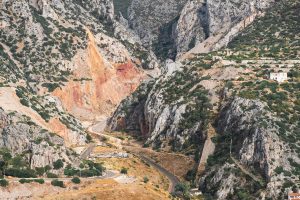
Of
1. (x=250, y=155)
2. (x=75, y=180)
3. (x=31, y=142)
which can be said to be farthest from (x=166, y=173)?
(x=75, y=180)

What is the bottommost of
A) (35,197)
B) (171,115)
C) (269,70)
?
(35,197)

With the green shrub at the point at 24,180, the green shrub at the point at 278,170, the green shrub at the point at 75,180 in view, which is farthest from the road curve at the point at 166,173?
the green shrub at the point at 24,180

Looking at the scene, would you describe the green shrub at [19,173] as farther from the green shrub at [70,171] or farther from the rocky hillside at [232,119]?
the rocky hillside at [232,119]

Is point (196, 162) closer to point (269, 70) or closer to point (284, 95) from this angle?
point (284, 95)

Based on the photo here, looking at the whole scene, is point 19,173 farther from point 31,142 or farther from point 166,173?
point 166,173

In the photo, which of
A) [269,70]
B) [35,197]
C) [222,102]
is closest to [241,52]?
[269,70]

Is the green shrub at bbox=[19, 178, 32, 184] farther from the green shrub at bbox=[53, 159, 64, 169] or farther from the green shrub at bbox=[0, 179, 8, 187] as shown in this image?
the green shrub at bbox=[53, 159, 64, 169]

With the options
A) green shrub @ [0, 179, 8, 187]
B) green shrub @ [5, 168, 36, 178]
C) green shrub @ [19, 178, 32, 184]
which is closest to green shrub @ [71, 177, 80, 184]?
green shrub @ [5, 168, 36, 178]

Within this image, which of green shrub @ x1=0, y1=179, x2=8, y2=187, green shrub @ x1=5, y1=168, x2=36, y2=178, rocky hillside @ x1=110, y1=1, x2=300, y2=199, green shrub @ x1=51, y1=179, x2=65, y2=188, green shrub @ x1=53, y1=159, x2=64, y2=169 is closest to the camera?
green shrub @ x1=0, y1=179, x2=8, y2=187
